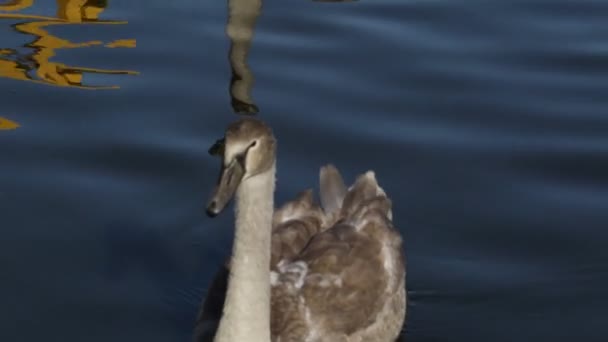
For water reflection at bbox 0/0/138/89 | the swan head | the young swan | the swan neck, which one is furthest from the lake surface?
the swan head

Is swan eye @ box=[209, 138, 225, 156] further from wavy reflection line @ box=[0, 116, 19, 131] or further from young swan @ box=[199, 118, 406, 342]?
young swan @ box=[199, 118, 406, 342]

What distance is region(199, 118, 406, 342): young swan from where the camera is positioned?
778cm

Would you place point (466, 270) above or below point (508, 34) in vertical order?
below

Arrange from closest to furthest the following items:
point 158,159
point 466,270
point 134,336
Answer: point 134,336
point 466,270
point 158,159

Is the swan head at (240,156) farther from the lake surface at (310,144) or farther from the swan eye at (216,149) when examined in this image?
the swan eye at (216,149)

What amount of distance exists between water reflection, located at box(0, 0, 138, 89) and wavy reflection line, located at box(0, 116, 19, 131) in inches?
36.6

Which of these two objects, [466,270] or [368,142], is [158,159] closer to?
[368,142]

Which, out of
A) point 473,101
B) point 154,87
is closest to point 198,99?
point 154,87

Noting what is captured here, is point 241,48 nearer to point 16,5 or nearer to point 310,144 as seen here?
point 310,144

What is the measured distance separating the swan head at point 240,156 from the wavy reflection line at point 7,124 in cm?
463

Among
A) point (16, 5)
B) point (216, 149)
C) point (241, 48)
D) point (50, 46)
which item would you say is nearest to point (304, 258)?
point (216, 149)

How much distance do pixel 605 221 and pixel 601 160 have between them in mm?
1143

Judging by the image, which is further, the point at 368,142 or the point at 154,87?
the point at 154,87

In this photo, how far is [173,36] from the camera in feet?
46.2
